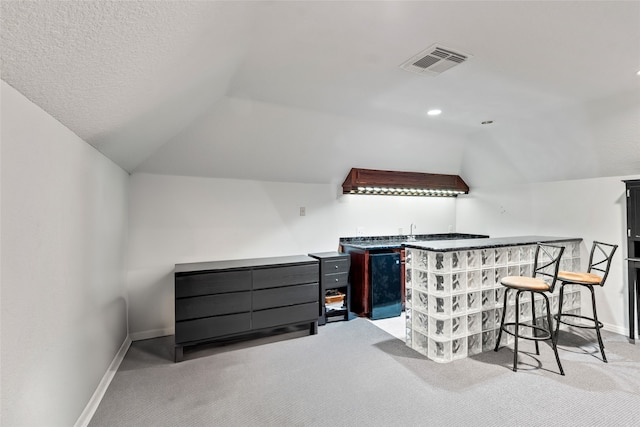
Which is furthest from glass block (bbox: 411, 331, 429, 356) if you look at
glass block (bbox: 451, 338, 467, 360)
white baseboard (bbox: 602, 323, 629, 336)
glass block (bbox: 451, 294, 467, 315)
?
white baseboard (bbox: 602, 323, 629, 336)

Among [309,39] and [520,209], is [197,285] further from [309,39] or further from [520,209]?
[520,209]

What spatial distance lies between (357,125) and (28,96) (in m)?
3.13

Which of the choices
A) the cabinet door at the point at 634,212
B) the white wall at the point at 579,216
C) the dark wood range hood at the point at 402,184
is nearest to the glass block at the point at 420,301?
the dark wood range hood at the point at 402,184

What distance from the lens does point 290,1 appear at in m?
1.67

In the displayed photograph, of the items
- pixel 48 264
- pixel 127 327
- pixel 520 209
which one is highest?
pixel 520 209

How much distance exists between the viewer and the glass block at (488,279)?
3.29 meters

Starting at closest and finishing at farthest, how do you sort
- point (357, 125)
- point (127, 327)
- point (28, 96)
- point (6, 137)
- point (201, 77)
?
point (6, 137) < point (28, 96) < point (201, 77) < point (127, 327) < point (357, 125)

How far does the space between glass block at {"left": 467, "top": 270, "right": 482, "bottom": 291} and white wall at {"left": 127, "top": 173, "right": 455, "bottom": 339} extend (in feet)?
6.36

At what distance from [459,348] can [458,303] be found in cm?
45

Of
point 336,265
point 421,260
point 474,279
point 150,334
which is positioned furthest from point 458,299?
point 150,334

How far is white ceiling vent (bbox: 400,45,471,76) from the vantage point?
2.23 meters

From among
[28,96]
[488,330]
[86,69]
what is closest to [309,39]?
[86,69]

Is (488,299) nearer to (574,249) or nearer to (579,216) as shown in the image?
(574,249)

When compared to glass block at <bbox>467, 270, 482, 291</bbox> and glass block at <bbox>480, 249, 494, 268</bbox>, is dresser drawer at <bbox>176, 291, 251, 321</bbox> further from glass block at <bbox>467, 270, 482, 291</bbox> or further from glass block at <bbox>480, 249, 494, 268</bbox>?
glass block at <bbox>480, 249, 494, 268</bbox>
